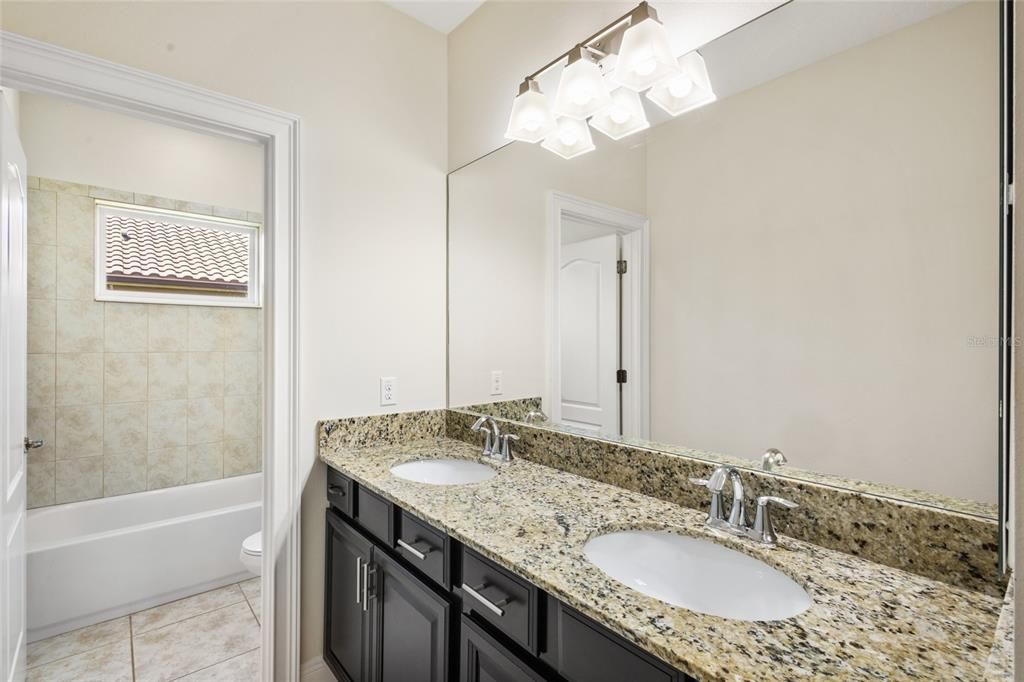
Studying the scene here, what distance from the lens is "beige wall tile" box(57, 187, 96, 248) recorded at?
2516mm

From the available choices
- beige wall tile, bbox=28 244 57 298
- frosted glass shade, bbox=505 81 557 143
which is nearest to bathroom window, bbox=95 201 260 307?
beige wall tile, bbox=28 244 57 298

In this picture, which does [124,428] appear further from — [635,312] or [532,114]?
[635,312]

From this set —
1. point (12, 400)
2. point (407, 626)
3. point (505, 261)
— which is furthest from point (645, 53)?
point (12, 400)

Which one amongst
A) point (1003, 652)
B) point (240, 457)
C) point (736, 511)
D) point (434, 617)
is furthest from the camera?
point (240, 457)

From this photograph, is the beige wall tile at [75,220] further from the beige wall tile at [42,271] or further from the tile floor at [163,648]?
the tile floor at [163,648]

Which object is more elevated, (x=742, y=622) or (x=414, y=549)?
(x=742, y=622)

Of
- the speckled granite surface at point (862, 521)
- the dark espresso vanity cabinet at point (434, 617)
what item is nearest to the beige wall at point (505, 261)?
the speckled granite surface at point (862, 521)

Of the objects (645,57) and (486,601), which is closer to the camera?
(486,601)

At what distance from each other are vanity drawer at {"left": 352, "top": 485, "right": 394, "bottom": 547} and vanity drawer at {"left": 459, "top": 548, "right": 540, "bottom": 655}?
346 millimetres

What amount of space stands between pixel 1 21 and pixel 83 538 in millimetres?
2027

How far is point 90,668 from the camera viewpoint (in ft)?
6.20

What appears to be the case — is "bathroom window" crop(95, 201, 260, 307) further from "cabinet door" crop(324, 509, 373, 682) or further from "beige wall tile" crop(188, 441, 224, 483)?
"cabinet door" crop(324, 509, 373, 682)

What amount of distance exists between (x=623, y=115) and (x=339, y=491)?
1497mm

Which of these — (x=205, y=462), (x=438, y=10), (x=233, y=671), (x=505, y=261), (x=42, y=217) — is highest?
(x=438, y=10)
